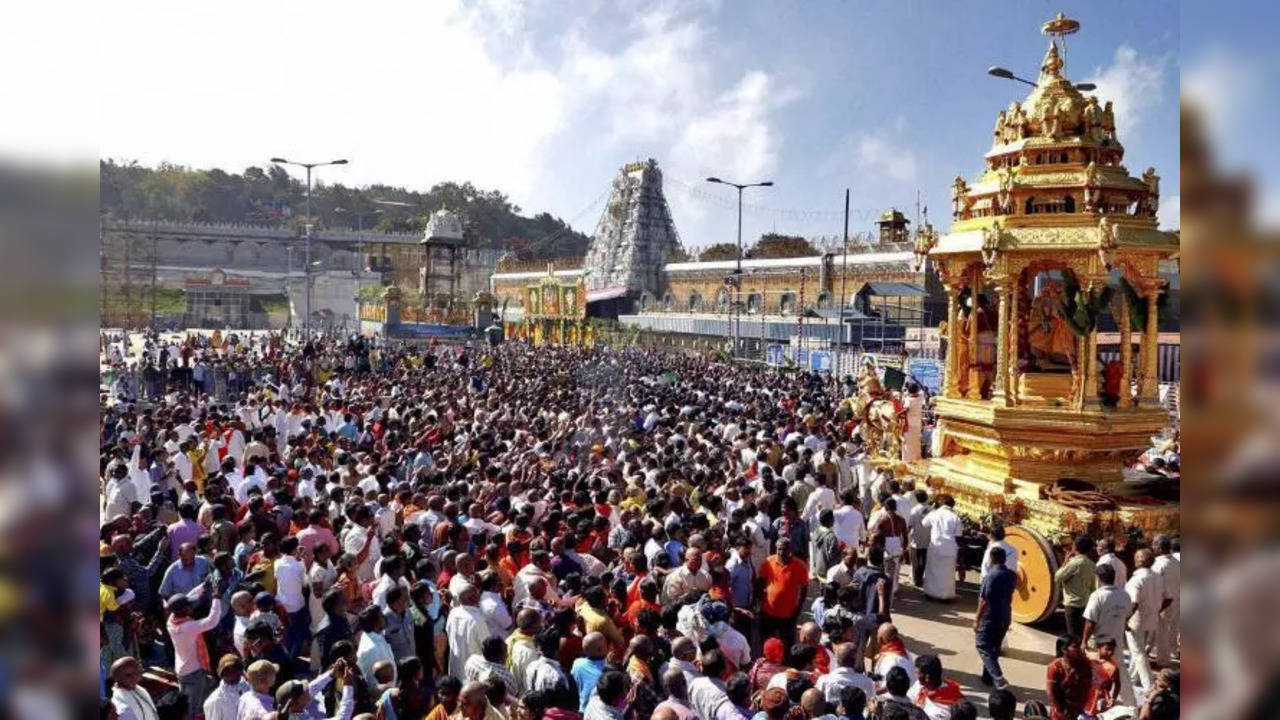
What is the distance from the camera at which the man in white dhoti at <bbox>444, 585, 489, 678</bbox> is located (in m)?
6.16

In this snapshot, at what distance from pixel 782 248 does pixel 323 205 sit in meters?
63.7

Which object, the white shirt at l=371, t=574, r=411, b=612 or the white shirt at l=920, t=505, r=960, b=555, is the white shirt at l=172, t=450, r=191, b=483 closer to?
the white shirt at l=371, t=574, r=411, b=612

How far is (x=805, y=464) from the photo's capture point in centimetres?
1169

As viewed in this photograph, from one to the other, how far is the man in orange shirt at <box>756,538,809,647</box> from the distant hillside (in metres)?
81.4

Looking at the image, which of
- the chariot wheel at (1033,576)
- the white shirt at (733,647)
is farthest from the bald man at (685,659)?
the chariot wheel at (1033,576)

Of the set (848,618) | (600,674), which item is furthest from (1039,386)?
(600,674)

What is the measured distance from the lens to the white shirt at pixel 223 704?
5070 mm

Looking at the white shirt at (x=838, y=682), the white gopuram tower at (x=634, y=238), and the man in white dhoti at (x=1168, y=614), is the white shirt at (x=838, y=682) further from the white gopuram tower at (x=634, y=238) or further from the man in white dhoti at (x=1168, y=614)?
the white gopuram tower at (x=634, y=238)

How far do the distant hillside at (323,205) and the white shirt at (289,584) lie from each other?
81.1m

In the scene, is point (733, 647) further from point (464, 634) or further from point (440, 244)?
point (440, 244)

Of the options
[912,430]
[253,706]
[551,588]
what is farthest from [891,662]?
[912,430]

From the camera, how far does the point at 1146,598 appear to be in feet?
23.5
